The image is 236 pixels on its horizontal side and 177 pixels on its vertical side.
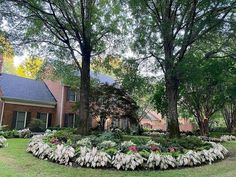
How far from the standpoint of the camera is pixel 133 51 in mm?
16859

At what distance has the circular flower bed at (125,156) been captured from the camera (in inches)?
348

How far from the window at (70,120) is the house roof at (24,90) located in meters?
2.17

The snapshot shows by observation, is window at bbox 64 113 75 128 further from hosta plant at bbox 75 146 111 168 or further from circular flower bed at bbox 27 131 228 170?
hosta plant at bbox 75 146 111 168

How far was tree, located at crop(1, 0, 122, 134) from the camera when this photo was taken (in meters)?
14.8

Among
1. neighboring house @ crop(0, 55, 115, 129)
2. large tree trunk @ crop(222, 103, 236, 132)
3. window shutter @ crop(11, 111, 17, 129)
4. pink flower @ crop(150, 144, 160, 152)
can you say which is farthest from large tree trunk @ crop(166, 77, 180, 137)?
window shutter @ crop(11, 111, 17, 129)

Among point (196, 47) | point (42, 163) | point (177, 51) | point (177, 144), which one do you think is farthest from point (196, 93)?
point (42, 163)

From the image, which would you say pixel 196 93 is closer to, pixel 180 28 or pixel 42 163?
pixel 180 28

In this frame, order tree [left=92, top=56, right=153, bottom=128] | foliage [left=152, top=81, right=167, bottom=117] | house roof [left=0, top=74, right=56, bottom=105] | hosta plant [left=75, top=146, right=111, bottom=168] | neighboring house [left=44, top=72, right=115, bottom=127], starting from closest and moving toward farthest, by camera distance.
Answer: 1. hosta plant [left=75, top=146, right=111, bottom=168]
2. tree [left=92, top=56, right=153, bottom=128]
3. house roof [left=0, top=74, right=56, bottom=105]
4. foliage [left=152, top=81, right=167, bottom=117]
5. neighboring house [left=44, top=72, right=115, bottom=127]

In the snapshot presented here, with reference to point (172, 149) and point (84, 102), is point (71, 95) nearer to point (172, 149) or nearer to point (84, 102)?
point (84, 102)

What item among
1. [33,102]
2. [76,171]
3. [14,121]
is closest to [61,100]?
[33,102]

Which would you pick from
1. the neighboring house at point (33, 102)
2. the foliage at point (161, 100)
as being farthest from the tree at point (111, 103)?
the foliage at point (161, 100)

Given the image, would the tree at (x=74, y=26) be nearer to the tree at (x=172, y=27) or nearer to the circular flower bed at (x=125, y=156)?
the tree at (x=172, y=27)

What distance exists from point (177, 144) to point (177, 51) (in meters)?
6.37

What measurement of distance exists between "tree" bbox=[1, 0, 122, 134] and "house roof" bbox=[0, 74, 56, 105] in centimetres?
1012
